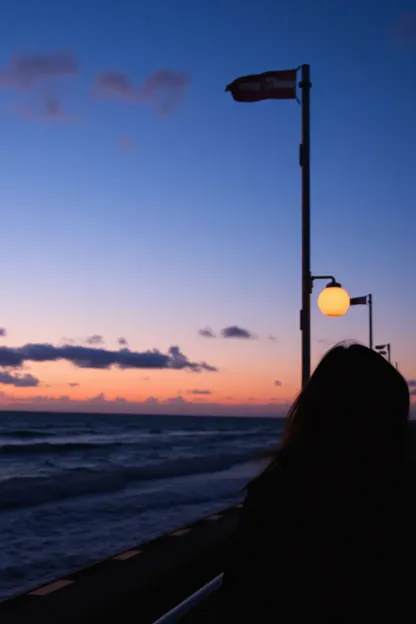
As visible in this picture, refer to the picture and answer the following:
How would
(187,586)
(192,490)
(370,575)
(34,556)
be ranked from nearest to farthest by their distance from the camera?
(370,575) → (187,586) → (34,556) → (192,490)

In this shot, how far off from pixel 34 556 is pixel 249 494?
11.8 meters

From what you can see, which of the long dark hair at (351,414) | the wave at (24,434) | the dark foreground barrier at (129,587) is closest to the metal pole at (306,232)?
the dark foreground barrier at (129,587)

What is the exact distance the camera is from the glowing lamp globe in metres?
8.51

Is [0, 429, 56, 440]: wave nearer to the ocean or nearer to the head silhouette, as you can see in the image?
the ocean

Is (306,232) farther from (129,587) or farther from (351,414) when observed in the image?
(351,414)

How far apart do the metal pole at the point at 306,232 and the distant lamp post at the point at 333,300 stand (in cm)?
45

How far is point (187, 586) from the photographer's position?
23.1ft

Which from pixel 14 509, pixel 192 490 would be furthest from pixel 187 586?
pixel 192 490

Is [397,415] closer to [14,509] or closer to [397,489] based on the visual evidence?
[397,489]

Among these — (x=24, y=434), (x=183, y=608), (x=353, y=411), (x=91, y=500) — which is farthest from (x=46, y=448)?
(x=353, y=411)

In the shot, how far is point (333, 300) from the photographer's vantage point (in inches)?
336

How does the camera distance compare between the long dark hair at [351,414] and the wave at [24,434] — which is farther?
the wave at [24,434]

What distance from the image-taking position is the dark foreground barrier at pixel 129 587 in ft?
19.0

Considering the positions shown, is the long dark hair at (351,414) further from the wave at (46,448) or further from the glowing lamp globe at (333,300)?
the wave at (46,448)
